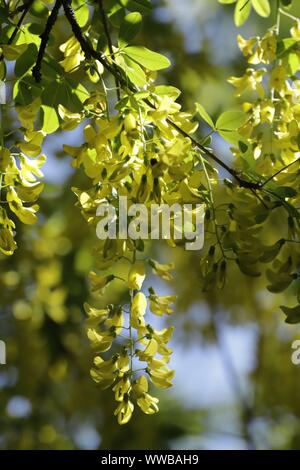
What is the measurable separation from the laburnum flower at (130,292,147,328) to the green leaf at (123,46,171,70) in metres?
0.28

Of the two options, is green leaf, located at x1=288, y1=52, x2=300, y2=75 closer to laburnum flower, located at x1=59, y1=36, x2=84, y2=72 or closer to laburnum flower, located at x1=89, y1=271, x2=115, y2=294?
laburnum flower, located at x1=59, y1=36, x2=84, y2=72

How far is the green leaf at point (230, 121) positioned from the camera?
1039 mm

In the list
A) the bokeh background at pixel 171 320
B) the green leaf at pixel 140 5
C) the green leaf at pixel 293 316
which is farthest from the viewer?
the bokeh background at pixel 171 320

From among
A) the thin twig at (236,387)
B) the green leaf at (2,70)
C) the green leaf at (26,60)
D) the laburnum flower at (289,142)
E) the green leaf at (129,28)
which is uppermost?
the green leaf at (129,28)

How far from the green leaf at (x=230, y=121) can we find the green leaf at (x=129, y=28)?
0.49 feet

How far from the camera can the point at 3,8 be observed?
989 mm

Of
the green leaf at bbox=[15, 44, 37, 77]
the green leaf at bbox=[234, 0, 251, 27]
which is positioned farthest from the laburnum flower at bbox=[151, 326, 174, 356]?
the green leaf at bbox=[234, 0, 251, 27]

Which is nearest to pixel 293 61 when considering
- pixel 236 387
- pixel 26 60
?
pixel 26 60

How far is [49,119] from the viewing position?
1021 mm

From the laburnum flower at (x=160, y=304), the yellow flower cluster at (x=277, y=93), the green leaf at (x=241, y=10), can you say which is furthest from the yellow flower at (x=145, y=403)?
the green leaf at (x=241, y=10)

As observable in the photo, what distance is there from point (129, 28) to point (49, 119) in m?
0.15

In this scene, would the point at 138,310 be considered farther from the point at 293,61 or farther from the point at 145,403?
the point at 293,61

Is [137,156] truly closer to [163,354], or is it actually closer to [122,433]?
[163,354]

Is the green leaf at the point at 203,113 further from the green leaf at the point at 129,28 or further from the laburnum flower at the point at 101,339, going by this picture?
the laburnum flower at the point at 101,339
